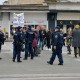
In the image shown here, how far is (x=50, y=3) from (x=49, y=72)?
141 feet

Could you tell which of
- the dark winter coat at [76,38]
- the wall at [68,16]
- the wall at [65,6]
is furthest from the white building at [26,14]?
the dark winter coat at [76,38]

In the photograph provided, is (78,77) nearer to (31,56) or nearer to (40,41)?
(31,56)

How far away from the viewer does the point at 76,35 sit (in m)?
24.1

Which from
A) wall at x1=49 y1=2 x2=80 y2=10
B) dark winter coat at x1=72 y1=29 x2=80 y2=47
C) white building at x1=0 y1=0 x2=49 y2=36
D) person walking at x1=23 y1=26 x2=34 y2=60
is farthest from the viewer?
wall at x1=49 y1=2 x2=80 y2=10

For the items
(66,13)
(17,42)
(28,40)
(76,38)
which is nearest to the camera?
(17,42)

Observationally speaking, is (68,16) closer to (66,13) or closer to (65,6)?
(66,13)

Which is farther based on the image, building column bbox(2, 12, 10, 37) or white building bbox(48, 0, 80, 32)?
building column bbox(2, 12, 10, 37)

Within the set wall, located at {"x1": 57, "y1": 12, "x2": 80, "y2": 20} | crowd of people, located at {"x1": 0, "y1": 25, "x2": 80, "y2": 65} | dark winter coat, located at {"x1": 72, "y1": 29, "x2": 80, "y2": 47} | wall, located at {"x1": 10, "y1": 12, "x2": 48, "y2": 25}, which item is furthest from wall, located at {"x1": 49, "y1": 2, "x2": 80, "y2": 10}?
dark winter coat, located at {"x1": 72, "y1": 29, "x2": 80, "y2": 47}

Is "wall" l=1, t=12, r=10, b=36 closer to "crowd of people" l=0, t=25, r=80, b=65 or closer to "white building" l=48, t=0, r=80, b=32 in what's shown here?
"white building" l=48, t=0, r=80, b=32

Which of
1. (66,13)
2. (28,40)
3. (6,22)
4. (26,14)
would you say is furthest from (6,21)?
(28,40)

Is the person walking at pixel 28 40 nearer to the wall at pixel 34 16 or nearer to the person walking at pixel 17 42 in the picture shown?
the person walking at pixel 17 42

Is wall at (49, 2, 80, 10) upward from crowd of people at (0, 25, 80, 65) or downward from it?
upward

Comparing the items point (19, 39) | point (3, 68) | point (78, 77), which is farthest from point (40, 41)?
point (78, 77)

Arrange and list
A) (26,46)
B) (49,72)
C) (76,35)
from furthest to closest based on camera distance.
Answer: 1. (76,35)
2. (26,46)
3. (49,72)
